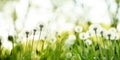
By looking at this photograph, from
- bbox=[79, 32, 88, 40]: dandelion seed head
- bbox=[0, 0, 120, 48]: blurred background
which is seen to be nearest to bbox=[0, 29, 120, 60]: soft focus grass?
bbox=[79, 32, 88, 40]: dandelion seed head

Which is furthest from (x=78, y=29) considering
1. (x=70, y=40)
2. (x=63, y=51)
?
(x=63, y=51)

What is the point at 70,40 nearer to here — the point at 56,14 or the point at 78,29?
the point at 78,29

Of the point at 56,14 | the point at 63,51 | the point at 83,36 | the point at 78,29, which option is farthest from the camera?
the point at 56,14

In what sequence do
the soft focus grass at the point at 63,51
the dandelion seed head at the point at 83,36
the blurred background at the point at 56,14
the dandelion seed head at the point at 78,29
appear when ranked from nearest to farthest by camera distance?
1. the soft focus grass at the point at 63,51
2. the dandelion seed head at the point at 83,36
3. the dandelion seed head at the point at 78,29
4. the blurred background at the point at 56,14

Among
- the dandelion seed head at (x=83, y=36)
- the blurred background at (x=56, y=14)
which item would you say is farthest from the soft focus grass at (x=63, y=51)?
the blurred background at (x=56, y=14)

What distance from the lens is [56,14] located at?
2.46 meters

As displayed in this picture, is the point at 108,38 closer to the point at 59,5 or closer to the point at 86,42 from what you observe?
the point at 86,42

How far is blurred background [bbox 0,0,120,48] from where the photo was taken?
93.1 inches

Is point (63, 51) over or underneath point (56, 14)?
underneath

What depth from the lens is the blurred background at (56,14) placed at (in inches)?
93.1

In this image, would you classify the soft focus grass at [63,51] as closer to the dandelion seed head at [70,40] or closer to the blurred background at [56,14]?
the dandelion seed head at [70,40]

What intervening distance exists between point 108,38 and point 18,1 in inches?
39.5

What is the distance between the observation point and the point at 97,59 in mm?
1855

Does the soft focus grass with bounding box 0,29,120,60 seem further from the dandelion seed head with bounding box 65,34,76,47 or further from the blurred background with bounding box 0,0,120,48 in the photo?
the blurred background with bounding box 0,0,120,48
